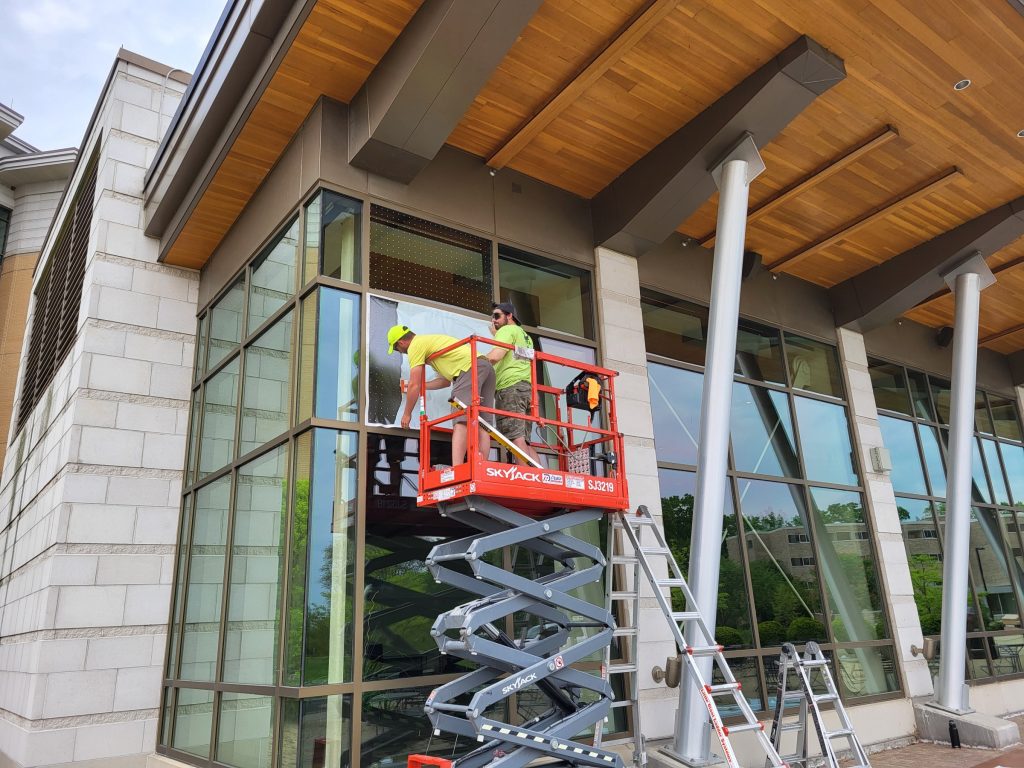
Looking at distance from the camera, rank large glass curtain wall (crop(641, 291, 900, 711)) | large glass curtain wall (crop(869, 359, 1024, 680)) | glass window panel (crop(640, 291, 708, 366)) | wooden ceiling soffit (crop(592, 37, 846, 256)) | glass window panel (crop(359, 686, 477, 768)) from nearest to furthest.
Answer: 1. glass window panel (crop(359, 686, 477, 768))
2. wooden ceiling soffit (crop(592, 37, 846, 256))
3. large glass curtain wall (crop(641, 291, 900, 711))
4. glass window panel (crop(640, 291, 708, 366))
5. large glass curtain wall (crop(869, 359, 1024, 680))

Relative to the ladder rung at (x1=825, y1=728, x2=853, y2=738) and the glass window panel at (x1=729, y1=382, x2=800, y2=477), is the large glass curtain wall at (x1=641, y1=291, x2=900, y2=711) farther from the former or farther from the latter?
the ladder rung at (x1=825, y1=728, x2=853, y2=738)

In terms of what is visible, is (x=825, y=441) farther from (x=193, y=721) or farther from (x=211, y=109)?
(x=211, y=109)

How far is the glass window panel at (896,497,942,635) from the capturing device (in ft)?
39.6

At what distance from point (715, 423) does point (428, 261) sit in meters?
3.48

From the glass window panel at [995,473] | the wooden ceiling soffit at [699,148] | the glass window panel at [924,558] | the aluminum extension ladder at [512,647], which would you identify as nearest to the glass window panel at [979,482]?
the glass window panel at [995,473]

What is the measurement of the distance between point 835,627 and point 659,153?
6861 mm

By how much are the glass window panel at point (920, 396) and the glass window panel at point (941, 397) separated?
9.9 inches

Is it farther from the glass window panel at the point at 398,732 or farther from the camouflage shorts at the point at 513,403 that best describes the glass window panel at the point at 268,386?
the glass window panel at the point at 398,732

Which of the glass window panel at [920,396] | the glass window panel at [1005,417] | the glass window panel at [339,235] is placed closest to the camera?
the glass window panel at [339,235]

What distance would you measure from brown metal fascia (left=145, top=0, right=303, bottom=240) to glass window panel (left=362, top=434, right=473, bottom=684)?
13.4 feet

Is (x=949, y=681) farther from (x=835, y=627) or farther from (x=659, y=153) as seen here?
(x=659, y=153)

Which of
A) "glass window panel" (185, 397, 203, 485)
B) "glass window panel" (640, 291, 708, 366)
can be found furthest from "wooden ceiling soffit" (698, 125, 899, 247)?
"glass window panel" (185, 397, 203, 485)

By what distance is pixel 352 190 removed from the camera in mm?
7844

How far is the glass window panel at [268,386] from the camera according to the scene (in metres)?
7.72
